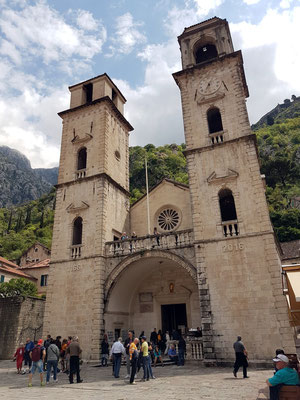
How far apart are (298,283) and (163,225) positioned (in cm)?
1429

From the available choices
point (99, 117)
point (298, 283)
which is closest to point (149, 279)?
point (99, 117)

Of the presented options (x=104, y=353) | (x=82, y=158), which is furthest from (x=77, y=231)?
(x=104, y=353)

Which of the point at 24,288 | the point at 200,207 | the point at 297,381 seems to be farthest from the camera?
the point at 24,288

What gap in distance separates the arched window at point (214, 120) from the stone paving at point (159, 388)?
1323 centimetres

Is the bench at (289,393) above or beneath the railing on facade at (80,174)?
beneath

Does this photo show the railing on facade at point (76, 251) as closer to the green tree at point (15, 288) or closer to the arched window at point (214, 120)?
the arched window at point (214, 120)

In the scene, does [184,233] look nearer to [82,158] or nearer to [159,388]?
[159,388]

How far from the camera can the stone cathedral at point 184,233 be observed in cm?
1319

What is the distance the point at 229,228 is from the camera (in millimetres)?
14875

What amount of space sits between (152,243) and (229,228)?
428cm

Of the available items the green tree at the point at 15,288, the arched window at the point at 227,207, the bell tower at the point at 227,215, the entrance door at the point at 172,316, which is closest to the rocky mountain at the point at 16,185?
the green tree at the point at 15,288

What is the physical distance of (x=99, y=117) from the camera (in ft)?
68.7

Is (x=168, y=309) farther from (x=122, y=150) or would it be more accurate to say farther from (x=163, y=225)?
(x=122, y=150)

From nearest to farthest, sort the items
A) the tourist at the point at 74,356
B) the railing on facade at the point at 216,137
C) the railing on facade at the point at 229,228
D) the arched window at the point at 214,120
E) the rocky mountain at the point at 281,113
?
1. the tourist at the point at 74,356
2. the railing on facade at the point at 229,228
3. the railing on facade at the point at 216,137
4. the arched window at the point at 214,120
5. the rocky mountain at the point at 281,113
